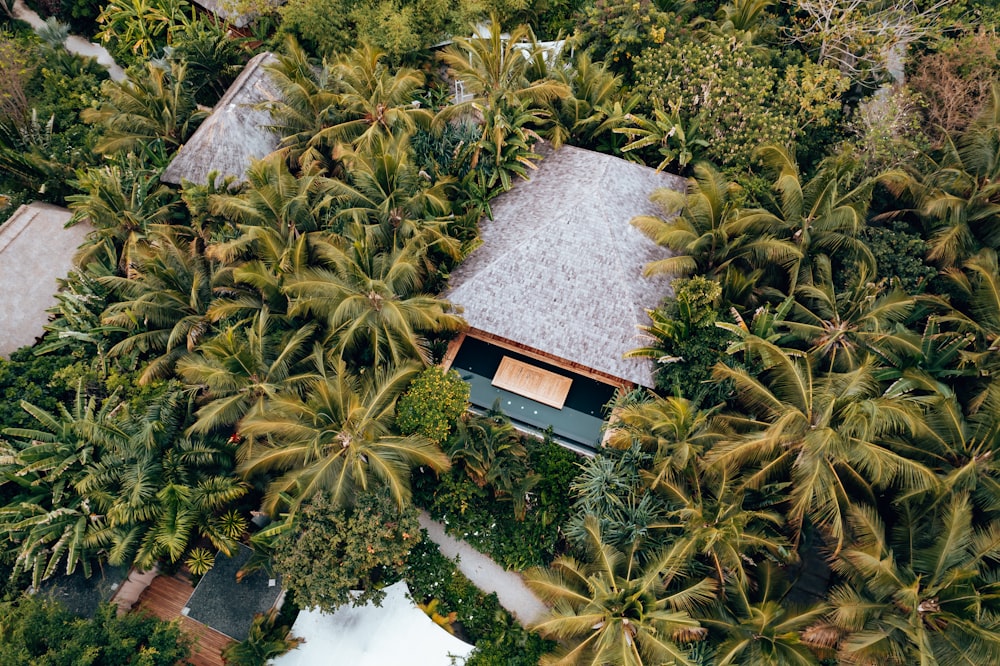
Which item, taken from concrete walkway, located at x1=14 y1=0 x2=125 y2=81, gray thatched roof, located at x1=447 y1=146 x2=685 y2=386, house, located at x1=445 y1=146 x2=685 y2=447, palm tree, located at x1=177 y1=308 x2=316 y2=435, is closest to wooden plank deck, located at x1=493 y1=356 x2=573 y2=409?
house, located at x1=445 y1=146 x2=685 y2=447

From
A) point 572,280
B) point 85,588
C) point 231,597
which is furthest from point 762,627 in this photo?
point 85,588

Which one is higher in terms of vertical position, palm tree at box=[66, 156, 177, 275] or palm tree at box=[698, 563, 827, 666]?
palm tree at box=[66, 156, 177, 275]

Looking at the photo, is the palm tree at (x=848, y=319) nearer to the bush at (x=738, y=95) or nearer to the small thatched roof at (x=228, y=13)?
the bush at (x=738, y=95)

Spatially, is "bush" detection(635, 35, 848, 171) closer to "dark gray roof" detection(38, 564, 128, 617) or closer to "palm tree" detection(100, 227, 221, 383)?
"palm tree" detection(100, 227, 221, 383)

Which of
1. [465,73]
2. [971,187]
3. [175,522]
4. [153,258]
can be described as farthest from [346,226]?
[971,187]

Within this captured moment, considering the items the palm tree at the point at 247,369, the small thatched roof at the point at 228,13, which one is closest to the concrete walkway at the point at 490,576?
the palm tree at the point at 247,369

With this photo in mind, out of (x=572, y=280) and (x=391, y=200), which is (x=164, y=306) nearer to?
(x=391, y=200)
